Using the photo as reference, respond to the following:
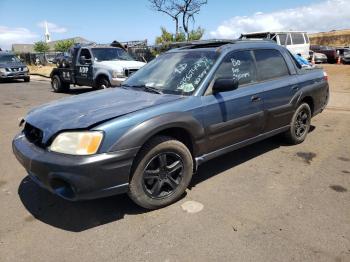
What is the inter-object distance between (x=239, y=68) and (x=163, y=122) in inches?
59.6

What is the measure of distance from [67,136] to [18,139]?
3.23ft

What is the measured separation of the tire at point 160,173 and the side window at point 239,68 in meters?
1.07

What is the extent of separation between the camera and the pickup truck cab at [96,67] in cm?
1167

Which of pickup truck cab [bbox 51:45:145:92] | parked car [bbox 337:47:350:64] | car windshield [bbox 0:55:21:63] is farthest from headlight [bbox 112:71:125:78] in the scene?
parked car [bbox 337:47:350:64]

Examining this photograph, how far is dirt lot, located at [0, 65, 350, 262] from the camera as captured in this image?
296 cm

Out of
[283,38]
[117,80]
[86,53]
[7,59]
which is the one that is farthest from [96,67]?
[7,59]

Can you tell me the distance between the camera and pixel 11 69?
20.2 m

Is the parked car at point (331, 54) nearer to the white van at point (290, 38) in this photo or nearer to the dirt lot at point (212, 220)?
the white van at point (290, 38)

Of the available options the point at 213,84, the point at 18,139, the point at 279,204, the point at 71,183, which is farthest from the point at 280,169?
→ the point at 18,139

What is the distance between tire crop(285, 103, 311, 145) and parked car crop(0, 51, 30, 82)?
18.2 metres

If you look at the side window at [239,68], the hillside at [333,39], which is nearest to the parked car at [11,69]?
the side window at [239,68]

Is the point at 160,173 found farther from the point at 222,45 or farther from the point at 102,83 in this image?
the point at 102,83

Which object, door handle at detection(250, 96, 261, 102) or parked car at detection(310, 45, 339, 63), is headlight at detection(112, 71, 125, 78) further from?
parked car at detection(310, 45, 339, 63)

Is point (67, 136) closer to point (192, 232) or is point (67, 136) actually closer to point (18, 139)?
point (18, 139)
